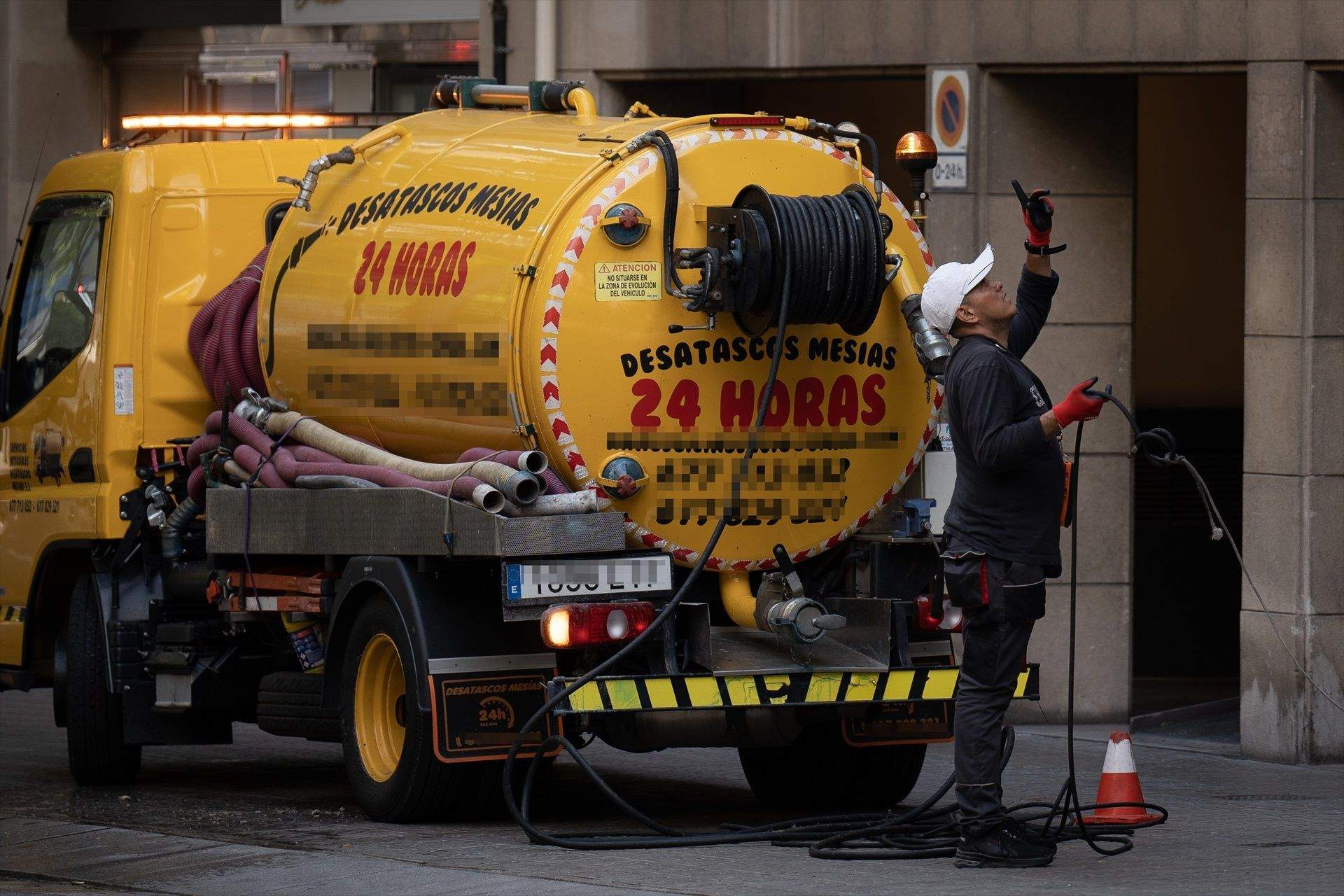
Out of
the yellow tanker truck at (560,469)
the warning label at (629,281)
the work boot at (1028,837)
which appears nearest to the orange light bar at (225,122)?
the yellow tanker truck at (560,469)

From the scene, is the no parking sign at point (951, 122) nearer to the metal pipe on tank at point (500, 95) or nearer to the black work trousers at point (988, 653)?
the metal pipe on tank at point (500, 95)

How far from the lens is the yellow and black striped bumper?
A: 27.6 ft

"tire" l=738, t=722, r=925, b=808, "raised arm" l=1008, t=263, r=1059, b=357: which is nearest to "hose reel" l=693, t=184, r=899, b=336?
"raised arm" l=1008, t=263, r=1059, b=357

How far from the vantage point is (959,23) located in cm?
1250

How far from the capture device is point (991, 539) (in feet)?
25.8

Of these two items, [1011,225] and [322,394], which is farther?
[1011,225]

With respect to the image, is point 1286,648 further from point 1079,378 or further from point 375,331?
point 375,331

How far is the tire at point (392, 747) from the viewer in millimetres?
8922

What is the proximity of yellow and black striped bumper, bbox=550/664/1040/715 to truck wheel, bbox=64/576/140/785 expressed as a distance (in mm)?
3234

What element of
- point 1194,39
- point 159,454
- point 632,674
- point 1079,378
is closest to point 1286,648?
point 1079,378

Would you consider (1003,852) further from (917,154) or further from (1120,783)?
(917,154)

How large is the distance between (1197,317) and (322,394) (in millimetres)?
6548

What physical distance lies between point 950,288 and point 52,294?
5098mm

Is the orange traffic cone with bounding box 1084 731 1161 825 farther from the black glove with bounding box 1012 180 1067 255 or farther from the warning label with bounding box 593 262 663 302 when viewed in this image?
the warning label with bounding box 593 262 663 302
